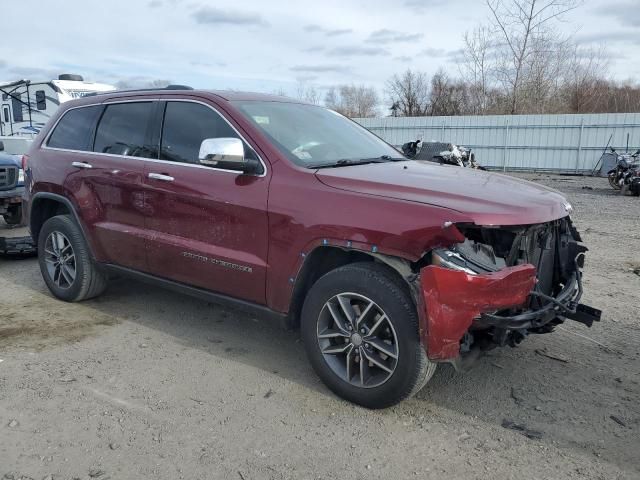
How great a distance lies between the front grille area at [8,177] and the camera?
333 inches

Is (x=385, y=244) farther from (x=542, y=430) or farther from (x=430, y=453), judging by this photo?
(x=542, y=430)

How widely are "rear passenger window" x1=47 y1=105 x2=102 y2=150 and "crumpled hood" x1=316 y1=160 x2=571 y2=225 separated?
8.52 feet

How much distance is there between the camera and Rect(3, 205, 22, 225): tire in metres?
8.68

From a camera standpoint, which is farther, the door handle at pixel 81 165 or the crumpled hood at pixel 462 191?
the door handle at pixel 81 165

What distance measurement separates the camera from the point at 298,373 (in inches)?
152

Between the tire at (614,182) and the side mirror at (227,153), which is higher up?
the side mirror at (227,153)

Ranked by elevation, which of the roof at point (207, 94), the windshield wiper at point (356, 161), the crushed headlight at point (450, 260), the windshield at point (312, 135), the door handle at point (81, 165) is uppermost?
the roof at point (207, 94)

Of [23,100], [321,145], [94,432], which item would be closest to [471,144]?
[23,100]

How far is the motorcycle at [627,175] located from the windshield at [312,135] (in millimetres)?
12467

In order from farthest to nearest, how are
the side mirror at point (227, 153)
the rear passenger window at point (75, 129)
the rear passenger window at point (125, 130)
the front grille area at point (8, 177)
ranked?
the front grille area at point (8, 177)
the rear passenger window at point (75, 129)
the rear passenger window at point (125, 130)
the side mirror at point (227, 153)

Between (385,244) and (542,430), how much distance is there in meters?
1.38

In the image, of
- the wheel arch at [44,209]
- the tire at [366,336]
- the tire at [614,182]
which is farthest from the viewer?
the tire at [614,182]

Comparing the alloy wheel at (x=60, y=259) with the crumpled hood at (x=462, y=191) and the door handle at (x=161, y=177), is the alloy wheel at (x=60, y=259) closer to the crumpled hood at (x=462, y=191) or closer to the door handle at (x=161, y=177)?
the door handle at (x=161, y=177)

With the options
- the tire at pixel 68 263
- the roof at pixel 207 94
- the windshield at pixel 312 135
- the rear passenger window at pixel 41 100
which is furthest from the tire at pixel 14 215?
the rear passenger window at pixel 41 100
